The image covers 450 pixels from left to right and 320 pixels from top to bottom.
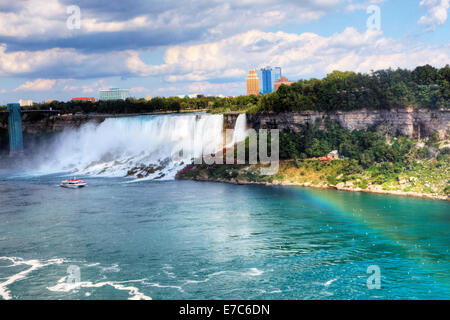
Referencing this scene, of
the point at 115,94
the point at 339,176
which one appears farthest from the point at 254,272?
the point at 115,94

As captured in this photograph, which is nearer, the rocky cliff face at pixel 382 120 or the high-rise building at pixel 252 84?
the rocky cliff face at pixel 382 120

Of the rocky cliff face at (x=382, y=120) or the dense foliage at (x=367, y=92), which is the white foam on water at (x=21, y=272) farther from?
the dense foliage at (x=367, y=92)

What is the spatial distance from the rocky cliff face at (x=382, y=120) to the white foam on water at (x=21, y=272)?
31994 mm

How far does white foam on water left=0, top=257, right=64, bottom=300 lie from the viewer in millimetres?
19766

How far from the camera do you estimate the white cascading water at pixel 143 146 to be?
54875mm

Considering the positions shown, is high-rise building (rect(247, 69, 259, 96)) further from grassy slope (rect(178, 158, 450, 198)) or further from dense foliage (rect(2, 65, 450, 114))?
grassy slope (rect(178, 158, 450, 198))

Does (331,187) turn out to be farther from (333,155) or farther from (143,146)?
(143,146)

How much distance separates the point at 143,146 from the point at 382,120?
28.2 metres

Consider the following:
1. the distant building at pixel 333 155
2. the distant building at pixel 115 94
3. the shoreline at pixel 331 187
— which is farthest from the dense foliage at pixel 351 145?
the distant building at pixel 115 94

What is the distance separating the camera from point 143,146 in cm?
6031

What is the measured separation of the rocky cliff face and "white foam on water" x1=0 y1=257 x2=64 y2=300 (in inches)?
1260

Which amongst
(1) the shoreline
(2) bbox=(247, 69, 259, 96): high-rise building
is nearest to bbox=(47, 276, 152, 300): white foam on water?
(1) the shoreline

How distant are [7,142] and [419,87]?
60790 mm

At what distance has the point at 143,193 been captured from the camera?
134ft
